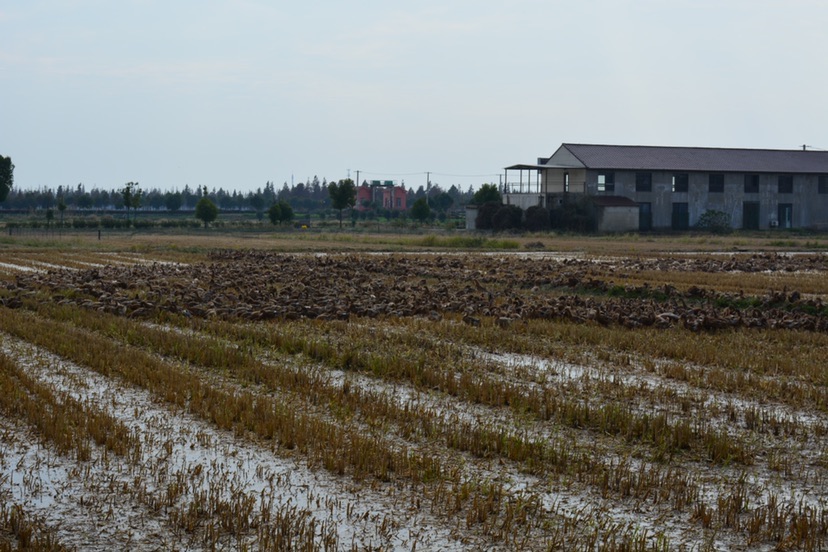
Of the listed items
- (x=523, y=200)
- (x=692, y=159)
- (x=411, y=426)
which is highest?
(x=692, y=159)

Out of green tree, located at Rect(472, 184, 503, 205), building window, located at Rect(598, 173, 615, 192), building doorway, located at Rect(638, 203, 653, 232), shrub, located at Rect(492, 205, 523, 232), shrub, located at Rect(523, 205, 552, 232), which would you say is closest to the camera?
shrub, located at Rect(523, 205, 552, 232)

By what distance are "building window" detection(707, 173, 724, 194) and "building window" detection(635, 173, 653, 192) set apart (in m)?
4.66

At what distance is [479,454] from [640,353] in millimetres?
6342

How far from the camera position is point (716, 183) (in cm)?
7044

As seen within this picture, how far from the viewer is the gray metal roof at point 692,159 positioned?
69625 mm

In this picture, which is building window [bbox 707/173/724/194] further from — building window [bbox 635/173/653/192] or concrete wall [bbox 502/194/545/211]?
concrete wall [bbox 502/194/545/211]

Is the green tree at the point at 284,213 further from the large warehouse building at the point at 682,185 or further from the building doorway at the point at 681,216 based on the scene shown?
the building doorway at the point at 681,216

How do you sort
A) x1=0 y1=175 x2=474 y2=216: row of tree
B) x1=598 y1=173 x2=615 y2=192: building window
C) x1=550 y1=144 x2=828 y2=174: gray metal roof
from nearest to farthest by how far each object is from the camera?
x1=598 y1=173 x2=615 y2=192: building window, x1=550 y1=144 x2=828 y2=174: gray metal roof, x1=0 y1=175 x2=474 y2=216: row of tree

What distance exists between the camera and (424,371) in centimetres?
1200

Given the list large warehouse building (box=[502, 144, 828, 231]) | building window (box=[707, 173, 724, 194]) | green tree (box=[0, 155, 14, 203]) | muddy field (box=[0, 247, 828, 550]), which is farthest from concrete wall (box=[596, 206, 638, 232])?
green tree (box=[0, 155, 14, 203])

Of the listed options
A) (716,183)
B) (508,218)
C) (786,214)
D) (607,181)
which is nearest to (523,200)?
(508,218)

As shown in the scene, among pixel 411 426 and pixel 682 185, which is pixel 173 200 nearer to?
pixel 682 185

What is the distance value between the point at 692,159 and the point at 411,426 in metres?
66.9

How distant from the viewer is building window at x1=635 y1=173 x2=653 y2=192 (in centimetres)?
6906
